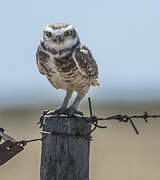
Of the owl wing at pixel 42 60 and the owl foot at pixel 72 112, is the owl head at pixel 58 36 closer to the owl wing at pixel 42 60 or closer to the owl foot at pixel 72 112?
the owl wing at pixel 42 60

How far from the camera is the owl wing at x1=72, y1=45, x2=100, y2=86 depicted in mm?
6996

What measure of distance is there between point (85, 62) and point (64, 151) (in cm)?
190

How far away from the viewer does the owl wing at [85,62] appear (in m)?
7.00

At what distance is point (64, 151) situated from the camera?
527 centimetres

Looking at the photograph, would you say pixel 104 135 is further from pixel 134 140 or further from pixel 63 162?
pixel 63 162

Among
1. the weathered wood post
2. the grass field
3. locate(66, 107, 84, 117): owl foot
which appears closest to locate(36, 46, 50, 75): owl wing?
locate(66, 107, 84, 117): owl foot

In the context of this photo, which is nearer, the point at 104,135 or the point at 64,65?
the point at 64,65

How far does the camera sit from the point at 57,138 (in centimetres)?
530

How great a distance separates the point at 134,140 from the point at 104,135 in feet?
5.25

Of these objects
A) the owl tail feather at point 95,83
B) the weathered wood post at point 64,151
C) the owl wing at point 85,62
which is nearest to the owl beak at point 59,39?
the owl wing at point 85,62

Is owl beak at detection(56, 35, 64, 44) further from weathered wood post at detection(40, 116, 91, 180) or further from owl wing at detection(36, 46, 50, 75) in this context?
weathered wood post at detection(40, 116, 91, 180)

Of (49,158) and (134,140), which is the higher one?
(134,140)

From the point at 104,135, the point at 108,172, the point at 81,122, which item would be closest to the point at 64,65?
the point at 81,122

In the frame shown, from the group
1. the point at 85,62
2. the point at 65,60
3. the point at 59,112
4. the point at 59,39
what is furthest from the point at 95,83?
the point at 59,112
